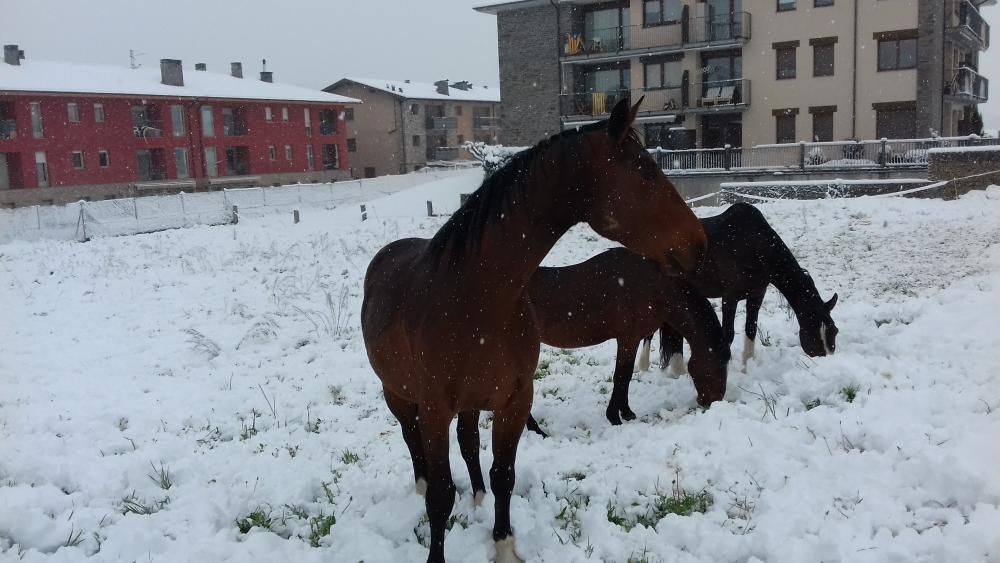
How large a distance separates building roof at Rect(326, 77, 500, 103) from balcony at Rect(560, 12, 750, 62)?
92.1ft

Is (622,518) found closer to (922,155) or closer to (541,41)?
(922,155)

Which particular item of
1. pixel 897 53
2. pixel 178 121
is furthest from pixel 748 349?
pixel 178 121

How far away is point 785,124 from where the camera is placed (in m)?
35.4

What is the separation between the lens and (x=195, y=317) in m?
10.5

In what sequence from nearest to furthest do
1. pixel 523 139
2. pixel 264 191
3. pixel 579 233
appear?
pixel 579 233, pixel 264 191, pixel 523 139

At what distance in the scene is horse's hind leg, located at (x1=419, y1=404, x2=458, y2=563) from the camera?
3846mm

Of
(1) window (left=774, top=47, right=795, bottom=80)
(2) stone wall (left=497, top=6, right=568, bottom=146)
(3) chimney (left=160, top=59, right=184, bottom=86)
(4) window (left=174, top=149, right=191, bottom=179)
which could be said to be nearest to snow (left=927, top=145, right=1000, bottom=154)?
(1) window (left=774, top=47, right=795, bottom=80)

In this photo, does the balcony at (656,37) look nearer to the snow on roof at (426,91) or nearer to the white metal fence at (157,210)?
the white metal fence at (157,210)

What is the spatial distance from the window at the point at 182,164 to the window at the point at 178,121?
3.87 feet

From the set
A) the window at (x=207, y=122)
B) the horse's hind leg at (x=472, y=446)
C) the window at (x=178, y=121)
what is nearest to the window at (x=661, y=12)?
the window at (x=207, y=122)

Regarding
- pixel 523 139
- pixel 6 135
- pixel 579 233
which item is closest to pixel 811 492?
pixel 579 233

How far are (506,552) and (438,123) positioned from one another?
67.3 metres

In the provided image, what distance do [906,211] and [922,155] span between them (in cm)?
1409

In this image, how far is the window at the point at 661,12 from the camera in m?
37.4
